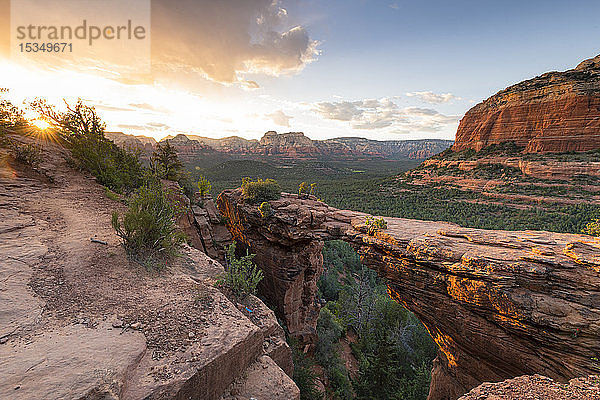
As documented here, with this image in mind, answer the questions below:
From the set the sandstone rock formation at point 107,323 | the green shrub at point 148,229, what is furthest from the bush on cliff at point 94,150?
the green shrub at point 148,229

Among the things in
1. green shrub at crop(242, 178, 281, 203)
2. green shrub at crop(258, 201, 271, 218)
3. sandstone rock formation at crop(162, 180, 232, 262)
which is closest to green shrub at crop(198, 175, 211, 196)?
sandstone rock formation at crop(162, 180, 232, 262)

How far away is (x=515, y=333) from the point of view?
563 cm

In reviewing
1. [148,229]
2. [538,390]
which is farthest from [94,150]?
[538,390]

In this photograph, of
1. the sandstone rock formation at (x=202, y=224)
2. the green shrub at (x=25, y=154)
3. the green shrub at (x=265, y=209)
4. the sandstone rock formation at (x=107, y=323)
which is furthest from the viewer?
the green shrub at (x=265, y=209)

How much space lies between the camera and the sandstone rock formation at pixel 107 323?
231 centimetres

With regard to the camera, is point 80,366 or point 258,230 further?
point 258,230

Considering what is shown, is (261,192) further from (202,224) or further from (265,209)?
(202,224)

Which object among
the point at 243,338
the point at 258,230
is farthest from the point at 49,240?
the point at 258,230

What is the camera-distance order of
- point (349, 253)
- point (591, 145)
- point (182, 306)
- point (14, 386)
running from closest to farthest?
point (14, 386)
point (182, 306)
point (349, 253)
point (591, 145)

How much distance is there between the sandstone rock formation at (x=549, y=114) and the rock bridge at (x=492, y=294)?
5232cm

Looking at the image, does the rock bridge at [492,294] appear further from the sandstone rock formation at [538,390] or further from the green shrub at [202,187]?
the green shrub at [202,187]

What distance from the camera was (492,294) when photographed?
564 cm

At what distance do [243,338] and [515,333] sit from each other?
6701 mm

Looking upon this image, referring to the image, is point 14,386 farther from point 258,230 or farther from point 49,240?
point 258,230
